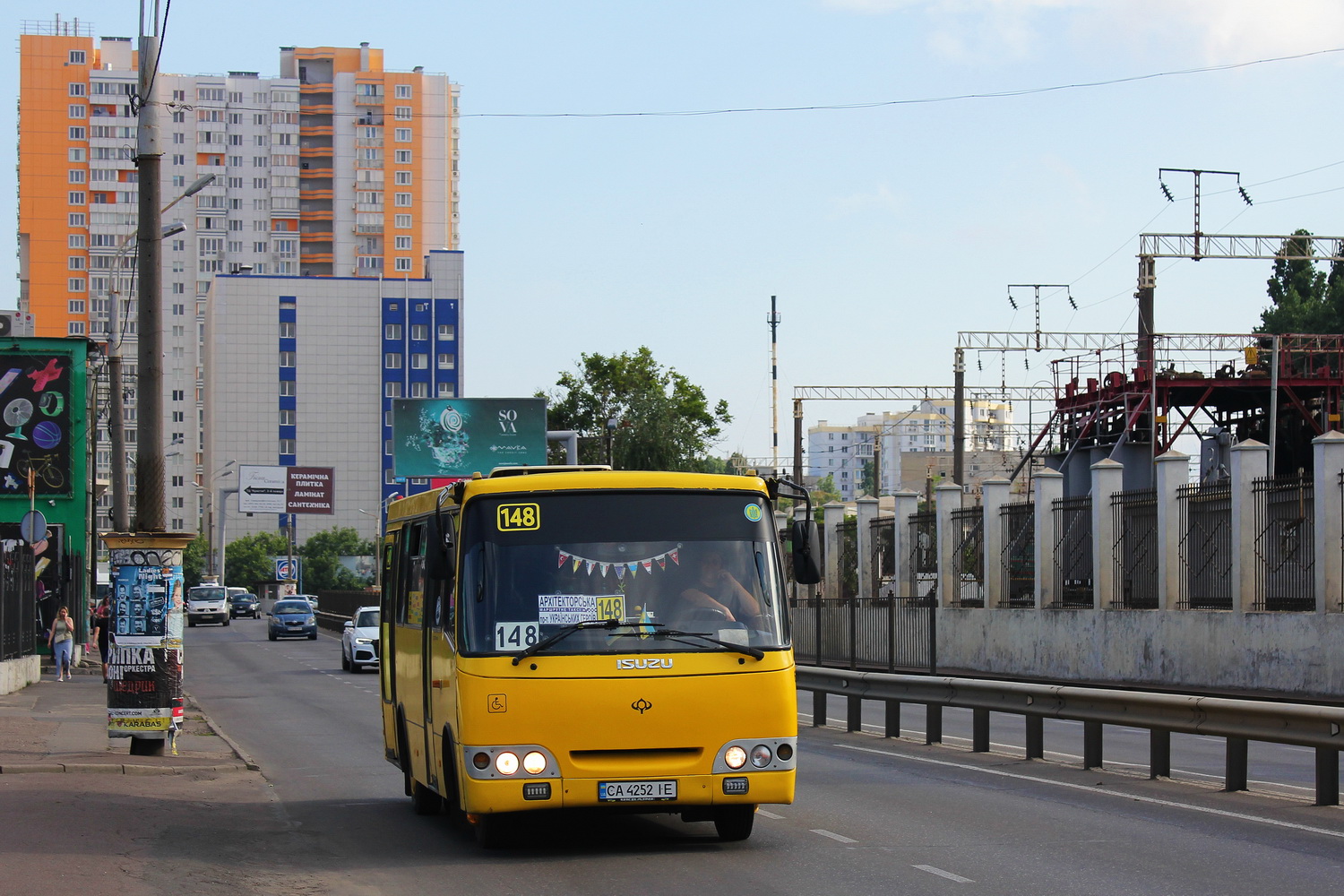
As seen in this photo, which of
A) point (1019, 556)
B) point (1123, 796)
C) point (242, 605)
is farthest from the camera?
point (242, 605)

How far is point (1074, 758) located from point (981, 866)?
726 cm

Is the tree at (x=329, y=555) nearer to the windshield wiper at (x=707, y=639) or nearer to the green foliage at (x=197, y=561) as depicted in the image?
the green foliage at (x=197, y=561)

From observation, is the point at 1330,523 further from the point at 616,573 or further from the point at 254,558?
the point at 254,558

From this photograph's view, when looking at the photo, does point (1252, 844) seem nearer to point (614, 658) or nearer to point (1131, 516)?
point (614, 658)

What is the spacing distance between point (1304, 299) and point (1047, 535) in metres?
40.9

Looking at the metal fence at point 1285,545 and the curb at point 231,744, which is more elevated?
the metal fence at point 1285,545

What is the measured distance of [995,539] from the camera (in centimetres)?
3259

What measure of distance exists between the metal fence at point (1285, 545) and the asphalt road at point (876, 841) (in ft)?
30.2

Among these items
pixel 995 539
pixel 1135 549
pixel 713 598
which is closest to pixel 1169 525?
pixel 1135 549

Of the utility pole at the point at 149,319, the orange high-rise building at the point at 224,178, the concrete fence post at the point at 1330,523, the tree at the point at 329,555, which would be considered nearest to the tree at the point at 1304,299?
the concrete fence post at the point at 1330,523

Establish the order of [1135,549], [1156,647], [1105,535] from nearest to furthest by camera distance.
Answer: [1156,647], [1135,549], [1105,535]

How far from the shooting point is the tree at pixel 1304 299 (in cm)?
6216

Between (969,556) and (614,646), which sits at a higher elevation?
(614,646)

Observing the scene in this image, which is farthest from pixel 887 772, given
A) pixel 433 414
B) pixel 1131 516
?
pixel 433 414
